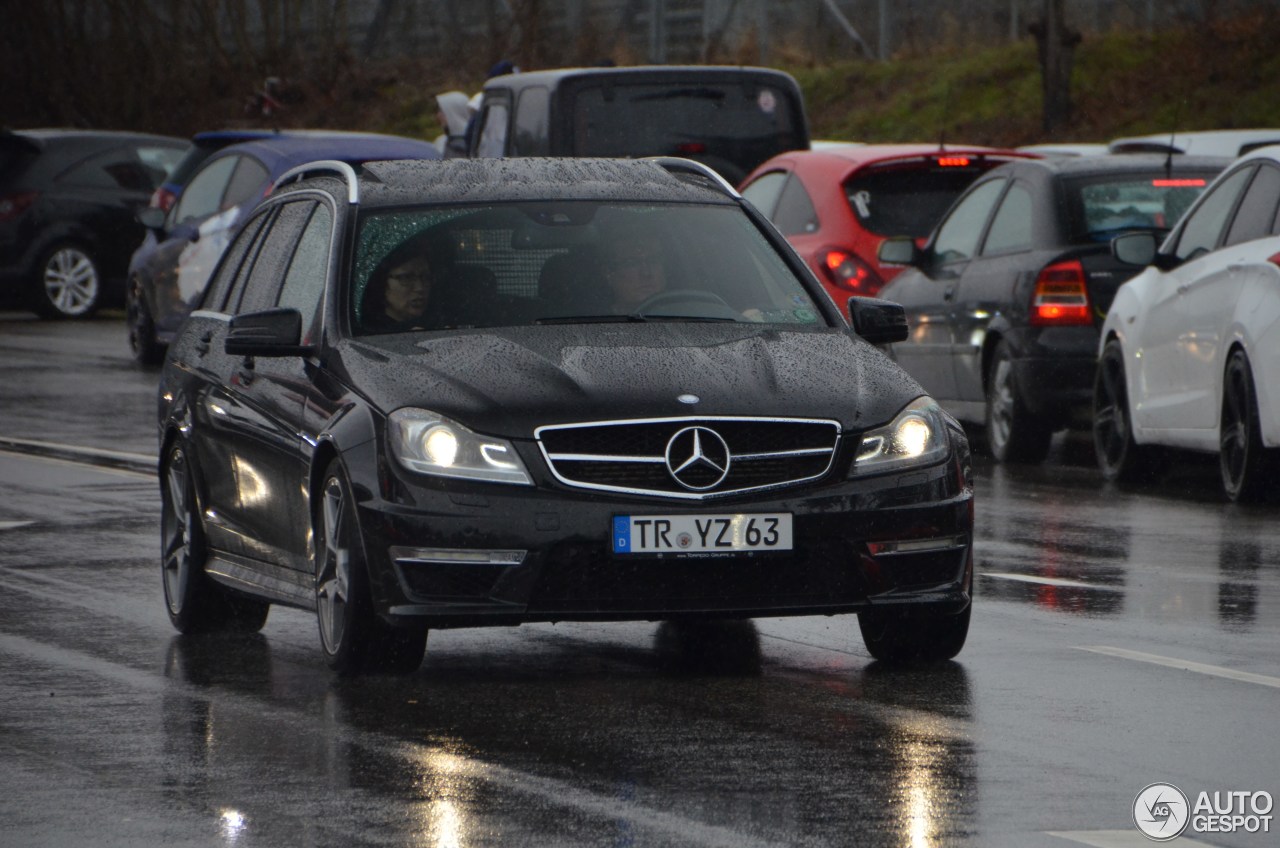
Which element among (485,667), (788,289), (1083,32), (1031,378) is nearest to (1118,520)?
(1031,378)

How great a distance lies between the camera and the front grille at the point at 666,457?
7820mm

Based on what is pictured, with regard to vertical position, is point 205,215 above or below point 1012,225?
below

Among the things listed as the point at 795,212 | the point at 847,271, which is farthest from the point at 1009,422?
the point at 795,212

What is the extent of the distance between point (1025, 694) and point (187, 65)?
43.6m

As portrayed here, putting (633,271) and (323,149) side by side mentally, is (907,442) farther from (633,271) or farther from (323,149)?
(323,149)

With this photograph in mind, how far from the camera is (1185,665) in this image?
829cm

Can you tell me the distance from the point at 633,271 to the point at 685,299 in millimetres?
209

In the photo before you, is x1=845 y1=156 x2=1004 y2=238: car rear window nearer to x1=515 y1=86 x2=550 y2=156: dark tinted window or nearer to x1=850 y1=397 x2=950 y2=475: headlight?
x1=515 y1=86 x2=550 y2=156: dark tinted window

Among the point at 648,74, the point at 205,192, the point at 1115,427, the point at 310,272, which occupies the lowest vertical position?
the point at 205,192

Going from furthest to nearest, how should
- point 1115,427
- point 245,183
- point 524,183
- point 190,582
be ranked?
point 245,183
point 1115,427
point 190,582
point 524,183

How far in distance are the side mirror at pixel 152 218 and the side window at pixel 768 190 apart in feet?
18.7

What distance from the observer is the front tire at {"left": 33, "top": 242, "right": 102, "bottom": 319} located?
94.3 ft

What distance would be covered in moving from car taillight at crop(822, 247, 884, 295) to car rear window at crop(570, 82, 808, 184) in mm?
2823

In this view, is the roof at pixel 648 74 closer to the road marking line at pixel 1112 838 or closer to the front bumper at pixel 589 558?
the front bumper at pixel 589 558
